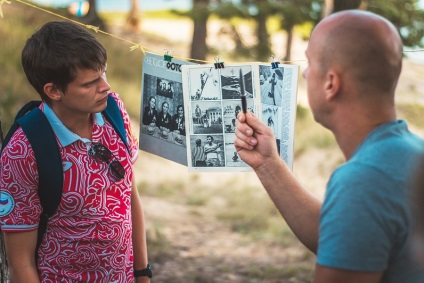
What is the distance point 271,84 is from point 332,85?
0.79 meters

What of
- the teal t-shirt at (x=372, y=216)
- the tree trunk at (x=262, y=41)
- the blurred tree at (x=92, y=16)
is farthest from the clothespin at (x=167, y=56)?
the blurred tree at (x=92, y=16)

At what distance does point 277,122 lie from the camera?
97.7 inches

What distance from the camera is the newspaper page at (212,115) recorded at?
255 cm

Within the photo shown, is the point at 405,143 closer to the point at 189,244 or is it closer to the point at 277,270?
the point at 277,270

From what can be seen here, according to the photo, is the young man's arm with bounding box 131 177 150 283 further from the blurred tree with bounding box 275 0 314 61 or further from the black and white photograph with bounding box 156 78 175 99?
the blurred tree with bounding box 275 0 314 61

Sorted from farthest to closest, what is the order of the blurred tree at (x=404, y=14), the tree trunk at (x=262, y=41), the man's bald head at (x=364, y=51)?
1. the tree trunk at (x=262, y=41)
2. the blurred tree at (x=404, y=14)
3. the man's bald head at (x=364, y=51)

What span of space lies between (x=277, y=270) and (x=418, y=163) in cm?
474

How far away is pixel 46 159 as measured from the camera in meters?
2.15

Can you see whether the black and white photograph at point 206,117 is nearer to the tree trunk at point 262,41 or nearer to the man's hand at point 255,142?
the man's hand at point 255,142

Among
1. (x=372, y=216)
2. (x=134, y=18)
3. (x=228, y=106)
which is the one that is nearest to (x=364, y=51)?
(x=372, y=216)

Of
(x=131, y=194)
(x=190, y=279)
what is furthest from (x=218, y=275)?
(x=131, y=194)

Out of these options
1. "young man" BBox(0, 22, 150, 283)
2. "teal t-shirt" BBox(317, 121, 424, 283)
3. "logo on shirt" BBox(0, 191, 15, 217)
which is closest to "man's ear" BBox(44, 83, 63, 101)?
"young man" BBox(0, 22, 150, 283)

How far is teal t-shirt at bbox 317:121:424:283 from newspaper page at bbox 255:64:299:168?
833 mm

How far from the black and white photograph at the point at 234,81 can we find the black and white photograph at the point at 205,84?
27mm
